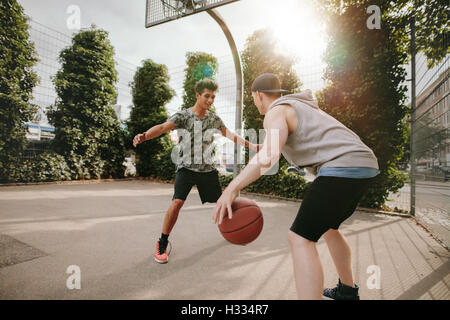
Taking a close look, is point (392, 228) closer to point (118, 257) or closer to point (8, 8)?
point (118, 257)

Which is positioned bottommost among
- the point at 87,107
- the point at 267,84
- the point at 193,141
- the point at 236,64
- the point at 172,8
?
the point at 193,141

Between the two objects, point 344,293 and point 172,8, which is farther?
point 172,8

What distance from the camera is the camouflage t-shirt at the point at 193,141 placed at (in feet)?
9.31

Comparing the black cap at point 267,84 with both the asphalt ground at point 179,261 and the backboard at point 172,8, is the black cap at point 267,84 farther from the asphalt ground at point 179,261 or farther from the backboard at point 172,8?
the backboard at point 172,8

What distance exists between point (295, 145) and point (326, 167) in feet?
0.79

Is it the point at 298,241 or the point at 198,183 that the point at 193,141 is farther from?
the point at 298,241

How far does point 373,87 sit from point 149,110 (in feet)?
32.1

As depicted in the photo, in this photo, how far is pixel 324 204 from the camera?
140 cm

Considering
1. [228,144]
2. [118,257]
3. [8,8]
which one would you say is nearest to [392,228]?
[118,257]

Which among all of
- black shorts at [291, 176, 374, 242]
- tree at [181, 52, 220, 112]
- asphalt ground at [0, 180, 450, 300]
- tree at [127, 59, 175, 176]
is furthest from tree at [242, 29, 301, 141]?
black shorts at [291, 176, 374, 242]

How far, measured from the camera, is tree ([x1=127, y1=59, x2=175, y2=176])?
471 inches

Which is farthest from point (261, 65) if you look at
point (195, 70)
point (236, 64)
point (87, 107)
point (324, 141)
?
point (324, 141)

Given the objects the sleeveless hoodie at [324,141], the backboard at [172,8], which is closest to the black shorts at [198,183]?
the sleeveless hoodie at [324,141]
